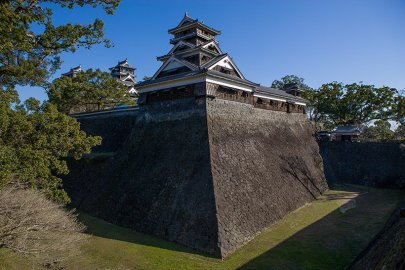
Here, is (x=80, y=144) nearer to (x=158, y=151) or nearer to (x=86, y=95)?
(x=158, y=151)

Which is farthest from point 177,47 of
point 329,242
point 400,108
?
point 400,108

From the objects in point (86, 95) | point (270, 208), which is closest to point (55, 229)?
point (270, 208)

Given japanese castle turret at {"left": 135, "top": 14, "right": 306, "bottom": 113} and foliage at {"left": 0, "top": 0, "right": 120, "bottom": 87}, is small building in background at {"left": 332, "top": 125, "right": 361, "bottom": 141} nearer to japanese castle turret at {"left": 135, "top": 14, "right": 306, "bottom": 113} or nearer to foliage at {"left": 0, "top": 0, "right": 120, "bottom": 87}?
japanese castle turret at {"left": 135, "top": 14, "right": 306, "bottom": 113}

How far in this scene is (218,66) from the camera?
1565 cm

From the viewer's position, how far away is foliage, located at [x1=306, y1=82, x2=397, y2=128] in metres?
28.8

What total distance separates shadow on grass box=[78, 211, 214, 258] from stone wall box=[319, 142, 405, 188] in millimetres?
15931

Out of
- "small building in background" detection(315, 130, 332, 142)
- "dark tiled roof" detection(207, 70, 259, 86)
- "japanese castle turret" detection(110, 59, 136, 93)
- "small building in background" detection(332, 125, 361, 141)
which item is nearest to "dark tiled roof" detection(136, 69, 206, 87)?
"dark tiled roof" detection(207, 70, 259, 86)

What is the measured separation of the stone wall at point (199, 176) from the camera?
11.2 metres

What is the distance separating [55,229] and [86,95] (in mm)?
19227

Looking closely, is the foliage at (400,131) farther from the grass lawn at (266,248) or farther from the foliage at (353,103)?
the grass lawn at (266,248)

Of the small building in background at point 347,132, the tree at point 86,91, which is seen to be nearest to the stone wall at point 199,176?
the tree at point 86,91

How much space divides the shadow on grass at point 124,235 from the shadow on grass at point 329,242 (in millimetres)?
2698

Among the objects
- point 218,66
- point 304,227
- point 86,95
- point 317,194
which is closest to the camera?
point 304,227

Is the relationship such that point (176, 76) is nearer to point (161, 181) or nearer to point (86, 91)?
point (161, 181)
